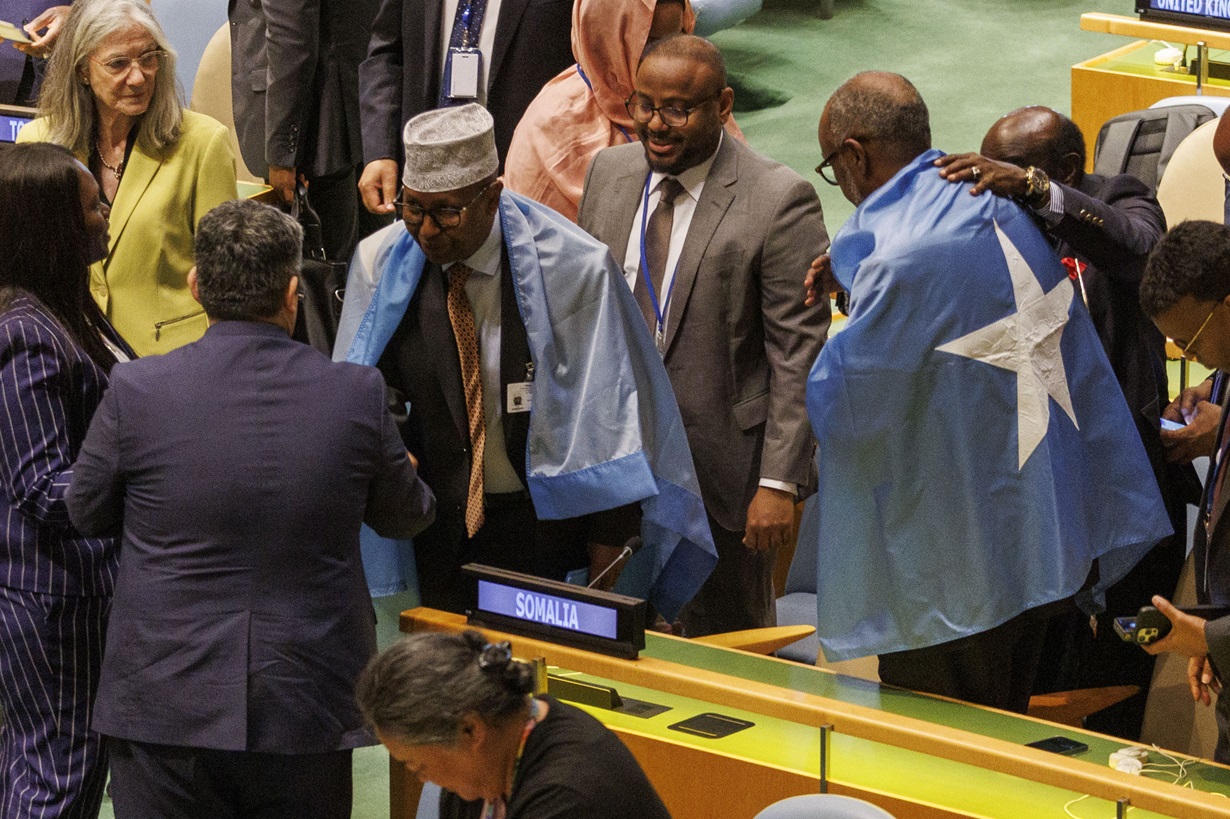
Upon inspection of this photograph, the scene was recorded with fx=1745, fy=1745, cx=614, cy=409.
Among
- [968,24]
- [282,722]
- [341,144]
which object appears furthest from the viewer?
[968,24]

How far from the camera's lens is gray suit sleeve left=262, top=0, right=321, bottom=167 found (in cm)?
507

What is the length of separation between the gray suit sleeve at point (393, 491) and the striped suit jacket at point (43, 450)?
54 centimetres

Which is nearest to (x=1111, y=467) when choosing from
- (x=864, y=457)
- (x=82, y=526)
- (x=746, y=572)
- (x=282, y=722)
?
(x=864, y=457)

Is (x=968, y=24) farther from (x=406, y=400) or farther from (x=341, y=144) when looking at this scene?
(x=406, y=400)

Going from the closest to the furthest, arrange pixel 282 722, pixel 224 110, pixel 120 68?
pixel 282 722 → pixel 120 68 → pixel 224 110

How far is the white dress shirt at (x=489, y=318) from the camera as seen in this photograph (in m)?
3.16

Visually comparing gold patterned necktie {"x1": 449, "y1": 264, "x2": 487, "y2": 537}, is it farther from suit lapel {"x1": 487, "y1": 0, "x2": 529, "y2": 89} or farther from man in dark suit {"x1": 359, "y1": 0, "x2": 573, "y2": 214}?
suit lapel {"x1": 487, "y1": 0, "x2": 529, "y2": 89}

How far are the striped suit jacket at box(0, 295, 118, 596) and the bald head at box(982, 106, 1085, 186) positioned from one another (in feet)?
5.68

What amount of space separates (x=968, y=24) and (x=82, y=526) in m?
7.69

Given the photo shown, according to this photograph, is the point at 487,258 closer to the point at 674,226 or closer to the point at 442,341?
the point at 442,341

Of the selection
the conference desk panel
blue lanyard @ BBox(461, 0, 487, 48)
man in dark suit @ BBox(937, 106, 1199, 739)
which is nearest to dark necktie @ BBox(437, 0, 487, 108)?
blue lanyard @ BBox(461, 0, 487, 48)

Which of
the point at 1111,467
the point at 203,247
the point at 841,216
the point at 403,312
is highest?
the point at 203,247

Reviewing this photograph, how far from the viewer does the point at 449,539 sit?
3229 mm

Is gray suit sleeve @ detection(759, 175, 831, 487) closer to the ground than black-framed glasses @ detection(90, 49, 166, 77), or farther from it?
closer to the ground
